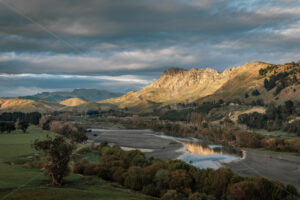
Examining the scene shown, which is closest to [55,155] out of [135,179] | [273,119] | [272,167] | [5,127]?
[135,179]

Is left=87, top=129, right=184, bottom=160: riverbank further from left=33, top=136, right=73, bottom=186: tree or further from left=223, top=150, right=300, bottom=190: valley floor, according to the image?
left=33, top=136, right=73, bottom=186: tree

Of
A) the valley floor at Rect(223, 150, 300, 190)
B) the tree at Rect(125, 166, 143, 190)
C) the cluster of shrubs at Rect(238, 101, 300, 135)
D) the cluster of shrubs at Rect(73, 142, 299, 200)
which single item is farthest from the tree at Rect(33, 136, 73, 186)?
the cluster of shrubs at Rect(238, 101, 300, 135)

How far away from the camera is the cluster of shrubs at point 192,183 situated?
46312 mm

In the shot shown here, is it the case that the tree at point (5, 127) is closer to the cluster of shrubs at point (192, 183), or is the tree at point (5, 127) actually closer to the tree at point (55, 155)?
the cluster of shrubs at point (192, 183)

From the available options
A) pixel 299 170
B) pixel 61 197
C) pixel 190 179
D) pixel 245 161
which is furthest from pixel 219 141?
pixel 61 197

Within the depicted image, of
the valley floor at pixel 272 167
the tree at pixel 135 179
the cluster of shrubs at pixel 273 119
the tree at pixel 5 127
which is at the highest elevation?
the cluster of shrubs at pixel 273 119

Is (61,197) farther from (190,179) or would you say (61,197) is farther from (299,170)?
(299,170)

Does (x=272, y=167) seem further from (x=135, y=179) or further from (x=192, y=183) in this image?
(x=135, y=179)

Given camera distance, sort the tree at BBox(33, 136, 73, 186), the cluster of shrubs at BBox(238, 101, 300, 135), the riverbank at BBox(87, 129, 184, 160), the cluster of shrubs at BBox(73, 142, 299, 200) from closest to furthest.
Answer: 1. the tree at BBox(33, 136, 73, 186)
2. the cluster of shrubs at BBox(73, 142, 299, 200)
3. the riverbank at BBox(87, 129, 184, 160)
4. the cluster of shrubs at BBox(238, 101, 300, 135)

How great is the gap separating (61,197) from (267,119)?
611 ft

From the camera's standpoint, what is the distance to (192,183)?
52.5 metres

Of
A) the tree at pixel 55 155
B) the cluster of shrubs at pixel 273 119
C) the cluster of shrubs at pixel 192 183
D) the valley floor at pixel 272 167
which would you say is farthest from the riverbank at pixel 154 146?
the cluster of shrubs at pixel 273 119

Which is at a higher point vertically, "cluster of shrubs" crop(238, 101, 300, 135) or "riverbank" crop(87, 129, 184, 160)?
"cluster of shrubs" crop(238, 101, 300, 135)

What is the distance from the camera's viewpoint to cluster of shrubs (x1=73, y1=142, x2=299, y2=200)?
4631 centimetres
